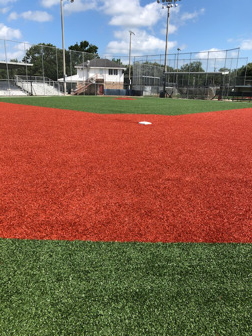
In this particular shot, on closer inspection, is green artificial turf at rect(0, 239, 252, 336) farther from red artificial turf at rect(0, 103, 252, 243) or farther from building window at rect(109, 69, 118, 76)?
building window at rect(109, 69, 118, 76)

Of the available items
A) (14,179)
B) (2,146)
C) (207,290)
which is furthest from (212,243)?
(2,146)

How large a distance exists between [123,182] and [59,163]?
1.27 metres

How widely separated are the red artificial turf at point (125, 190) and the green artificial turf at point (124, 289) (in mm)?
209

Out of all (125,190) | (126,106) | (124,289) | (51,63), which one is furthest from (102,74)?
(124,289)

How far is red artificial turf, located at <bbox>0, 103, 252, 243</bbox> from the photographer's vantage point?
2.35 m

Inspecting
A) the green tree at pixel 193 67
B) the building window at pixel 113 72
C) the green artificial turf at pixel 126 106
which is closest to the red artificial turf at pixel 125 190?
the green artificial turf at pixel 126 106

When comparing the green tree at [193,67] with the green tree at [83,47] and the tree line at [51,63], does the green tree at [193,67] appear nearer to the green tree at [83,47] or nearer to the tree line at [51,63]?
the tree line at [51,63]

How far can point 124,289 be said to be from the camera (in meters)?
1.60

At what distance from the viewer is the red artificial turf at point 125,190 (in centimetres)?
235

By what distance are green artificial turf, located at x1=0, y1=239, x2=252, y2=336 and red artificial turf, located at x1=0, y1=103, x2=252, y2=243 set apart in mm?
209

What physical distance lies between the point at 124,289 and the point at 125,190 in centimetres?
169

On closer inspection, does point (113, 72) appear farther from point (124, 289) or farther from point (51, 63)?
point (124, 289)

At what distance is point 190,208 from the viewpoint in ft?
9.18

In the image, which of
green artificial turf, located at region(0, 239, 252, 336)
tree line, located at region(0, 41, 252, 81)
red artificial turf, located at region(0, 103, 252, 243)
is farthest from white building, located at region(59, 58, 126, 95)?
green artificial turf, located at region(0, 239, 252, 336)
